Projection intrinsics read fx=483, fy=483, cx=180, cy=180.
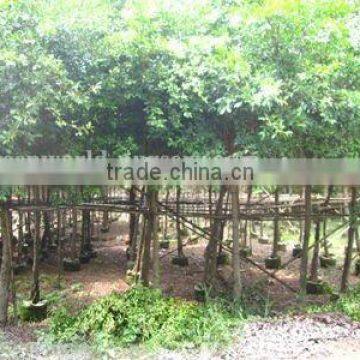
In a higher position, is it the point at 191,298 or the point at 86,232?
the point at 86,232

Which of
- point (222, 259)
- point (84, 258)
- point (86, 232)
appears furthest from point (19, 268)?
point (222, 259)

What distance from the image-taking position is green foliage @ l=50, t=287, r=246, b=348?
15.5 ft

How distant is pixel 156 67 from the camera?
5559 millimetres

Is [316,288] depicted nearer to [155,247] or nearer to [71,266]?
[155,247]

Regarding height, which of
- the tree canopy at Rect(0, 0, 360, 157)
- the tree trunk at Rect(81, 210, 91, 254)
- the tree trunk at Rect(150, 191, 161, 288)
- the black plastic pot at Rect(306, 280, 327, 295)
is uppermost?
the tree canopy at Rect(0, 0, 360, 157)

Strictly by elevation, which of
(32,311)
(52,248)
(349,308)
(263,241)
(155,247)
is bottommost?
(263,241)

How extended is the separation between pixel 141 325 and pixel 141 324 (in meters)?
0.01

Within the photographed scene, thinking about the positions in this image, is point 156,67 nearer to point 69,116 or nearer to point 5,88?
point 69,116

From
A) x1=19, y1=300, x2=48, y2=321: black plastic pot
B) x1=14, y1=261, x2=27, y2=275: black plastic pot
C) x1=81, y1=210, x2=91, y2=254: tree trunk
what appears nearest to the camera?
x1=19, y1=300, x2=48, y2=321: black plastic pot

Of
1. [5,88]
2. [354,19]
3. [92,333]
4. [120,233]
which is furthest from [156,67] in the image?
[120,233]

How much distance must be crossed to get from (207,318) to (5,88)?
10.7 feet

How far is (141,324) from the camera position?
4949 millimetres

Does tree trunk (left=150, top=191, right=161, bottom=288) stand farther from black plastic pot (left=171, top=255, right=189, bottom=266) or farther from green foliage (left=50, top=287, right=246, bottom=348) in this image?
black plastic pot (left=171, top=255, right=189, bottom=266)

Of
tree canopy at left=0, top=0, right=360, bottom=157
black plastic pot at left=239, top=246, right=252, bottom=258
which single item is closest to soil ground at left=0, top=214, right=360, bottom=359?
black plastic pot at left=239, top=246, right=252, bottom=258
